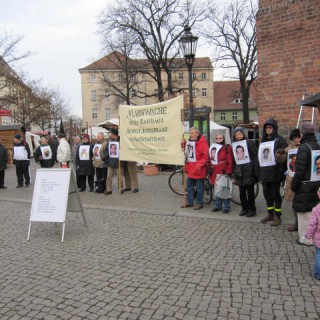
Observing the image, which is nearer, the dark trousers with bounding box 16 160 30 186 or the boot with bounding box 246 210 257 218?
the boot with bounding box 246 210 257 218

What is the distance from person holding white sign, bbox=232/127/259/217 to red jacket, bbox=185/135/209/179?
75 centimetres

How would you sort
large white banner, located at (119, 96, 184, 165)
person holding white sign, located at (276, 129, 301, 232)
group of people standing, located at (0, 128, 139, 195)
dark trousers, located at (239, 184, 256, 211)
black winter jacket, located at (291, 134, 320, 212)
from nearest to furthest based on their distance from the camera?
black winter jacket, located at (291, 134, 320, 212) → person holding white sign, located at (276, 129, 301, 232) → dark trousers, located at (239, 184, 256, 211) → large white banner, located at (119, 96, 184, 165) → group of people standing, located at (0, 128, 139, 195)

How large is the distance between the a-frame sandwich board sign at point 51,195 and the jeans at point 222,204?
304cm

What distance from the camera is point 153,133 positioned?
8.50 metres

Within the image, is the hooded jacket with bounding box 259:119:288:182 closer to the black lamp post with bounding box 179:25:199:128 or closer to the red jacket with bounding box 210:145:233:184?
the red jacket with bounding box 210:145:233:184

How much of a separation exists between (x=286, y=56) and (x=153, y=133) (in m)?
4.20

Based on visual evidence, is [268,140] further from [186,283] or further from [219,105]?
[219,105]

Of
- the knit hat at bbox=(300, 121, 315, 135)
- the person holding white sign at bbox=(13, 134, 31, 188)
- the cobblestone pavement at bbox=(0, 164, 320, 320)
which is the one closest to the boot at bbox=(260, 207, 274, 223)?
the cobblestone pavement at bbox=(0, 164, 320, 320)

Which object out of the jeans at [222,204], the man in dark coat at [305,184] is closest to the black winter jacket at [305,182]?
the man in dark coat at [305,184]

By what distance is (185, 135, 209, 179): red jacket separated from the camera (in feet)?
24.6

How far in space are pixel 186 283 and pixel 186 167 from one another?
13.4 ft

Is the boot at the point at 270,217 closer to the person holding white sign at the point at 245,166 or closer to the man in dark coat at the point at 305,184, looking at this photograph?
the person holding white sign at the point at 245,166

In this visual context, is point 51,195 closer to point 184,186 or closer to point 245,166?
point 184,186

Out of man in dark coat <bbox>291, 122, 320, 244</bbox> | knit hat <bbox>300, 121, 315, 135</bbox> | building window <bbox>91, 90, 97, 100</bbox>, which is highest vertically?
building window <bbox>91, 90, 97, 100</bbox>
